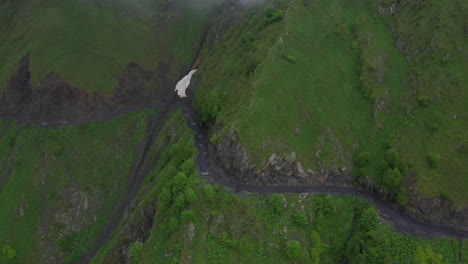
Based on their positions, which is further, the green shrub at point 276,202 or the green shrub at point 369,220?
the green shrub at point 276,202

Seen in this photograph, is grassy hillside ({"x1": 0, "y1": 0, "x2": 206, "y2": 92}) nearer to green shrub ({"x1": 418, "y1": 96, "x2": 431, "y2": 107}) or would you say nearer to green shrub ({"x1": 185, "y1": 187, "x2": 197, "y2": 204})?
green shrub ({"x1": 185, "y1": 187, "x2": 197, "y2": 204})

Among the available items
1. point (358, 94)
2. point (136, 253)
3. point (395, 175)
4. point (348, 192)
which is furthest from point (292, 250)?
point (358, 94)

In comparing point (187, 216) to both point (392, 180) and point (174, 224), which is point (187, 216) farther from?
point (392, 180)

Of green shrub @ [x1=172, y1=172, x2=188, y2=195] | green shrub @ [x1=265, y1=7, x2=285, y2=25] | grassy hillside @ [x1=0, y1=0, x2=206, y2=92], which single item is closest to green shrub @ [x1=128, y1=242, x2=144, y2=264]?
green shrub @ [x1=172, y1=172, x2=188, y2=195]

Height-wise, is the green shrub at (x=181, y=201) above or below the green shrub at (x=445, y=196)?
below

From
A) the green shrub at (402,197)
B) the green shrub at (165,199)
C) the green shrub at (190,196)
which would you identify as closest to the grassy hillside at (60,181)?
the green shrub at (165,199)

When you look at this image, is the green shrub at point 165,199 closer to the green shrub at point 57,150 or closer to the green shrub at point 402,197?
the green shrub at point 402,197
